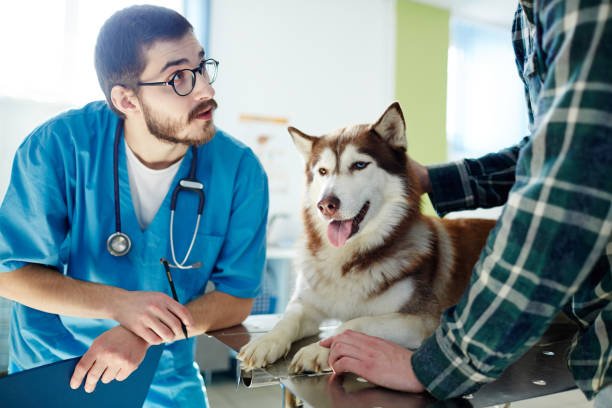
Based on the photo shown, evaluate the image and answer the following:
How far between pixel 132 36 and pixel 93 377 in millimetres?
846

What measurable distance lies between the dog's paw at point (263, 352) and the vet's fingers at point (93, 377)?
225 millimetres

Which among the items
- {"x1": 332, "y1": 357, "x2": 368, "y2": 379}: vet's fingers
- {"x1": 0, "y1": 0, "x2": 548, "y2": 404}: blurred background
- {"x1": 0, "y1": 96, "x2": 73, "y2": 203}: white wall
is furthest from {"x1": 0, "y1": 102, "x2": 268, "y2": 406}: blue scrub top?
{"x1": 0, "y1": 96, "x2": 73, "y2": 203}: white wall

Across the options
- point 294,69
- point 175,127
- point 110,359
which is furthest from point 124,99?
point 294,69

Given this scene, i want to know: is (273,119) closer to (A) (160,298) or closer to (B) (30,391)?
(A) (160,298)

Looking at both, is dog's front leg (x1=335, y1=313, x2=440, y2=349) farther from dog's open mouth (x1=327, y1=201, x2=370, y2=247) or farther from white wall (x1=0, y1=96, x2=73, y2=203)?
white wall (x1=0, y1=96, x2=73, y2=203)

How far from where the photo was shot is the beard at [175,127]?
48.8 inches

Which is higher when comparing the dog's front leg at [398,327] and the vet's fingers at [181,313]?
the vet's fingers at [181,313]

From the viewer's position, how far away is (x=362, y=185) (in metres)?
1.21

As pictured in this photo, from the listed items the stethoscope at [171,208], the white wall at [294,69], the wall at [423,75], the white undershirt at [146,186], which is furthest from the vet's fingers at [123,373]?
the wall at [423,75]

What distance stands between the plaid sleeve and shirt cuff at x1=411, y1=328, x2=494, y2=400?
567 mm

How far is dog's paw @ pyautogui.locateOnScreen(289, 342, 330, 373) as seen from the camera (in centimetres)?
76

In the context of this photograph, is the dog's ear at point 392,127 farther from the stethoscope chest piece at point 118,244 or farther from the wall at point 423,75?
the wall at point 423,75

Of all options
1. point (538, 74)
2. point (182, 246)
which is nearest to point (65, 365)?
point (182, 246)

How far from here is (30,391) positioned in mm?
702
